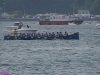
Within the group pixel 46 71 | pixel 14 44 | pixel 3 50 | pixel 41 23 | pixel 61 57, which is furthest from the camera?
pixel 41 23

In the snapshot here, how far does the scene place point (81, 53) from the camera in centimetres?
7462

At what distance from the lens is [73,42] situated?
92312 mm

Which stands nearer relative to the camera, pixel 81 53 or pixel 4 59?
pixel 4 59

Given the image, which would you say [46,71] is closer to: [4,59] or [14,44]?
[4,59]

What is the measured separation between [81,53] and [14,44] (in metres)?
16.0

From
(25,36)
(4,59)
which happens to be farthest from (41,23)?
(4,59)

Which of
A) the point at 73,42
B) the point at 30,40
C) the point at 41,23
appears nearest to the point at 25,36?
the point at 30,40

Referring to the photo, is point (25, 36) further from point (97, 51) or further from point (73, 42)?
point (97, 51)

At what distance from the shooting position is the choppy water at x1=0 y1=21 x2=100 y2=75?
59625 millimetres

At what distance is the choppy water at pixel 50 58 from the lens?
196 feet

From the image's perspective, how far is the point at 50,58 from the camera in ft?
225

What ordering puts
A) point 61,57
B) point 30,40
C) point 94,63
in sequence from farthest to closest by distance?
point 30,40 → point 61,57 → point 94,63

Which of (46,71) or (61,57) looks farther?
(61,57)

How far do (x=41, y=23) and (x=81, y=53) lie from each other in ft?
343
